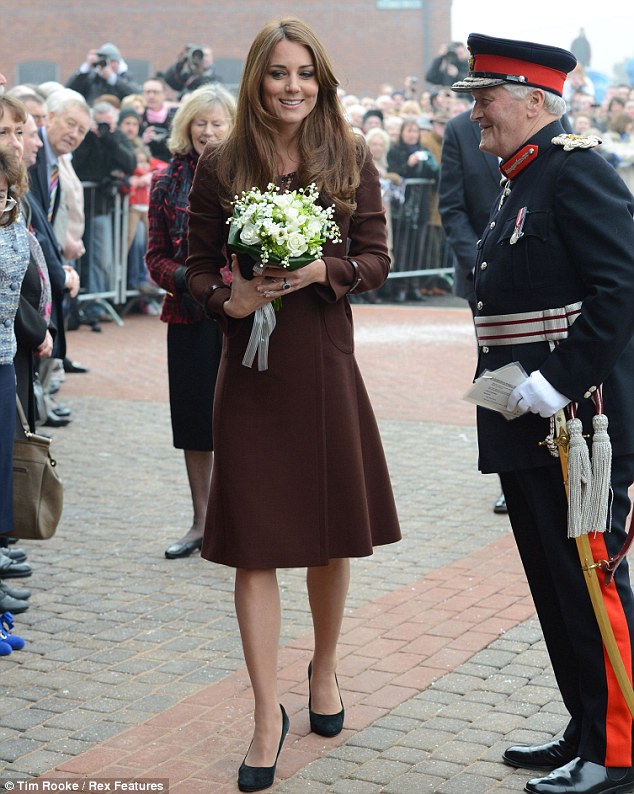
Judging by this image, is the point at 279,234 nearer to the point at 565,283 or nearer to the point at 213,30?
the point at 565,283

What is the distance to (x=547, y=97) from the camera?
3.64 meters

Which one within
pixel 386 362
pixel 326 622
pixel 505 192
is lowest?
pixel 386 362

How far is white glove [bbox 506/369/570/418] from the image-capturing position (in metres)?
3.49

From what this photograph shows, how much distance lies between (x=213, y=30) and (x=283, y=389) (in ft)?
135

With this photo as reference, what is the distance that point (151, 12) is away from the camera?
42.8 m

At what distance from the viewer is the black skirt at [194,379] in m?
6.13

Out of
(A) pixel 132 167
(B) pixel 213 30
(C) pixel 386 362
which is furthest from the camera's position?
(B) pixel 213 30

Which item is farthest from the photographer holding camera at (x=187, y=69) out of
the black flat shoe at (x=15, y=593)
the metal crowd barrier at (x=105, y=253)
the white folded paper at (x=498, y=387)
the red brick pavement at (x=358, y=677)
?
the white folded paper at (x=498, y=387)

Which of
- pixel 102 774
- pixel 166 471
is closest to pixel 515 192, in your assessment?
pixel 102 774

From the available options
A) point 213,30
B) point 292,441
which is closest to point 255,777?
point 292,441

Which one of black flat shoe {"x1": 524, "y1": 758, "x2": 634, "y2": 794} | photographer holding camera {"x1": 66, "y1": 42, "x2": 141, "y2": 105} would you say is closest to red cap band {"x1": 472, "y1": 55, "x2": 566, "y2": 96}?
black flat shoe {"x1": 524, "y1": 758, "x2": 634, "y2": 794}

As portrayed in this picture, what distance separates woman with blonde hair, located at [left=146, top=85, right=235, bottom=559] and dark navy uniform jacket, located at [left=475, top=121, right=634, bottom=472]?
8.14 ft

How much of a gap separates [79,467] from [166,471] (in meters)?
0.56

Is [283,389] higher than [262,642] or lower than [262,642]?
higher
